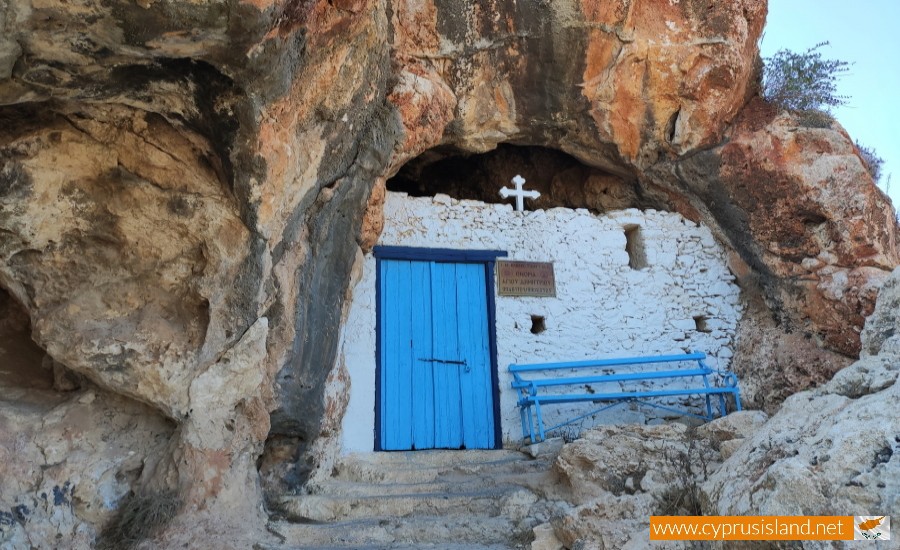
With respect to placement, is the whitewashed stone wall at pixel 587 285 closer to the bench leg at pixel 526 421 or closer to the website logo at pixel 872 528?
the bench leg at pixel 526 421

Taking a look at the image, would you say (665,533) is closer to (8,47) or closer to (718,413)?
(8,47)

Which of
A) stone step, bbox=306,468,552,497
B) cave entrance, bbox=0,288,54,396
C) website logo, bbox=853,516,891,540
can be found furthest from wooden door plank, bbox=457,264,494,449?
website logo, bbox=853,516,891,540

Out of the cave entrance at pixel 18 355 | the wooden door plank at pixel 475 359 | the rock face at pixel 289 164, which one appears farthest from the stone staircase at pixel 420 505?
the cave entrance at pixel 18 355

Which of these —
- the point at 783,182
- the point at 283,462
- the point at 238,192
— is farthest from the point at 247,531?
the point at 783,182

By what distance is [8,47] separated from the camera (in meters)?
2.96

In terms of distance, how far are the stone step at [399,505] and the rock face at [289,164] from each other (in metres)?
0.34

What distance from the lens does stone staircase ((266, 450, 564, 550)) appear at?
4.35 m

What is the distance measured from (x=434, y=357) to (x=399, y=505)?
2223mm

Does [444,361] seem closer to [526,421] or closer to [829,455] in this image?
[526,421]

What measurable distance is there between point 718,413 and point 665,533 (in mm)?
4606

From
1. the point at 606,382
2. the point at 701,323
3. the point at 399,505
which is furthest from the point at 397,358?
the point at 701,323

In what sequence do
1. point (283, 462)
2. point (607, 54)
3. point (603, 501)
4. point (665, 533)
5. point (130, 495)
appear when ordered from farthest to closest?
point (607, 54) < point (283, 462) < point (130, 495) < point (603, 501) < point (665, 533)

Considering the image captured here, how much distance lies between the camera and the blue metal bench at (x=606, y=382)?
6500mm

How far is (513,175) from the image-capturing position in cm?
880
